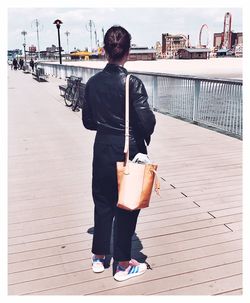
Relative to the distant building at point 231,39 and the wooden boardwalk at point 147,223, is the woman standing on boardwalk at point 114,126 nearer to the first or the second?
the wooden boardwalk at point 147,223

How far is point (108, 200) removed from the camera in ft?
9.22

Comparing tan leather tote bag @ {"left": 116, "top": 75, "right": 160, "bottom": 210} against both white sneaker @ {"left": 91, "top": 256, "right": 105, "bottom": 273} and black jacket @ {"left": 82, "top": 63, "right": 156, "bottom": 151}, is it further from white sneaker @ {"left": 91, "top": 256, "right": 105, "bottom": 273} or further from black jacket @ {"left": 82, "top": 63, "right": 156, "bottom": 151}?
white sneaker @ {"left": 91, "top": 256, "right": 105, "bottom": 273}

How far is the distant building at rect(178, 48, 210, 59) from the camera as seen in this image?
352ft

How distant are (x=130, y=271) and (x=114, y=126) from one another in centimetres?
120

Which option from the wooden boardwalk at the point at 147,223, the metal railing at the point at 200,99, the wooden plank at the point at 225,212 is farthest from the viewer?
the metal railing at the point at 200,99

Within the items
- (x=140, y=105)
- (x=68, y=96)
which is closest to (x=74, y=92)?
(x=68, y=96)

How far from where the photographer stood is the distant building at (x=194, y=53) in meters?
107

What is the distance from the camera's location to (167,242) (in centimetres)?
348

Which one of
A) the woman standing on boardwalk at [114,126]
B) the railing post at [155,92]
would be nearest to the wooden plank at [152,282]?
the woman standing on boardwalk at [114,126]

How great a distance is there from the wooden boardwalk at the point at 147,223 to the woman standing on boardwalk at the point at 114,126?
0.39 metres

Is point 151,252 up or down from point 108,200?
down

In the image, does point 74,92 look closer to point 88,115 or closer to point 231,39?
point 88,115
